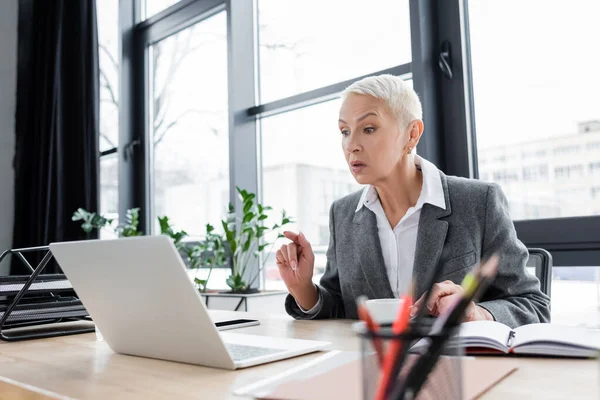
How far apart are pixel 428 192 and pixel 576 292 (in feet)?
2.47

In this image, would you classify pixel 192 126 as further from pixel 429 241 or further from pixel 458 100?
pixel 429 241

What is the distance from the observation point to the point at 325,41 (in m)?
2.67

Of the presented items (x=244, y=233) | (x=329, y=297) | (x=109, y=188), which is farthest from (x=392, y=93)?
(x=109, y=188)

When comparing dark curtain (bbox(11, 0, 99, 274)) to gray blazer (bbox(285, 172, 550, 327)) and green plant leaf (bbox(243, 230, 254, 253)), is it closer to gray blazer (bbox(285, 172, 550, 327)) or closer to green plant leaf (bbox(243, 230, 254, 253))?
green plant leaf (bbox(243, 230, 254, 253))

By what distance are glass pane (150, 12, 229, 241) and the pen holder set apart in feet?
8.67

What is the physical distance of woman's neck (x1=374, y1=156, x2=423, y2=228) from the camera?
1.67 metres

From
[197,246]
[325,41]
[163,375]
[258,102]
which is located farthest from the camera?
[258,102]

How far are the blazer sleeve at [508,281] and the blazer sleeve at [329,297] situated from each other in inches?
15.4

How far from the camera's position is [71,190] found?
3504mm

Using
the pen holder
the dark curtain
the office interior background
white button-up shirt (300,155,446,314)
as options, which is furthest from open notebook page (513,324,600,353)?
the dark curtain

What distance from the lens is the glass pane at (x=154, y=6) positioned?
11.6ft

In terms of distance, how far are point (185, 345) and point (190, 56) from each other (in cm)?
284

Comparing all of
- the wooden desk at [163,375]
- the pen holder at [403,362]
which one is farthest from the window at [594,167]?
the pen holder at [403,362]

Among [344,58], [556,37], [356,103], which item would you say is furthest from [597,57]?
[344,58]
